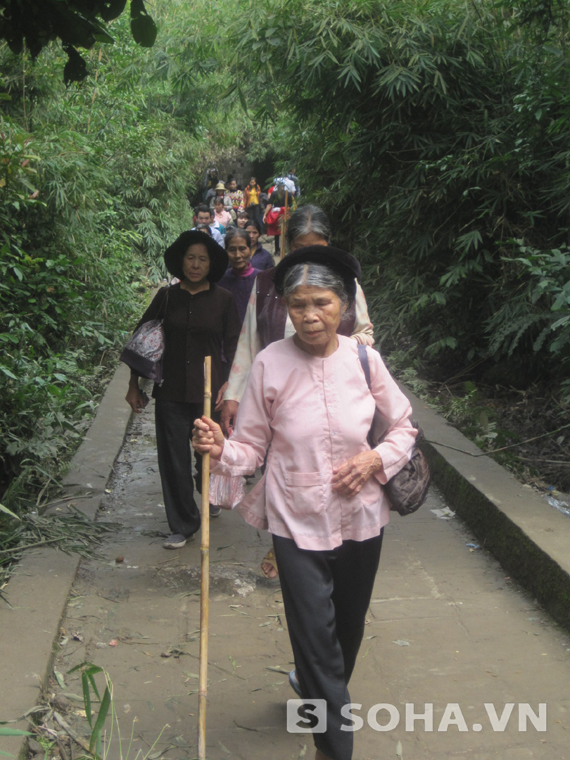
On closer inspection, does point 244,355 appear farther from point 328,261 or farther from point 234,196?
point 234,196

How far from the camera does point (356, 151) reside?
29.9ft

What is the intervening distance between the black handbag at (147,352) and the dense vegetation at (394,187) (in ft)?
2.42

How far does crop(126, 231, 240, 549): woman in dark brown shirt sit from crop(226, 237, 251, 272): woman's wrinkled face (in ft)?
4.80

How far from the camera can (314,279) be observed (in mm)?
2740

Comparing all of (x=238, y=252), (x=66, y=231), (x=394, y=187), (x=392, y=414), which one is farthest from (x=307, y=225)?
(x=66, y=231)

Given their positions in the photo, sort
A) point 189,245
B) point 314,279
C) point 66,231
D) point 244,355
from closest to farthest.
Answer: point 314,279
point 244,355
point 189,245
point 66,231

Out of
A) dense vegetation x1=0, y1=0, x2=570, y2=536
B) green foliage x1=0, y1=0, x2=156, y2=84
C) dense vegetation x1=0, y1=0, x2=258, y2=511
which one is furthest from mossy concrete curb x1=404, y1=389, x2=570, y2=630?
green foliage x1=0, y1=0, x2=156, y2=84

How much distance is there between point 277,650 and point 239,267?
11.0 ft

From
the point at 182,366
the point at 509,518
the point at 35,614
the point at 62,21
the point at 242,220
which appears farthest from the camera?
the point at 242,220

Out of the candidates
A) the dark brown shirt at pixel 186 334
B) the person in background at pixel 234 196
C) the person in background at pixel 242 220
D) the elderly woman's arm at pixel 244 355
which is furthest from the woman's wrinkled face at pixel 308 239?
the person in background at pixel 234 196

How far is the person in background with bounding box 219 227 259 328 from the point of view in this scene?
6281 millimetres

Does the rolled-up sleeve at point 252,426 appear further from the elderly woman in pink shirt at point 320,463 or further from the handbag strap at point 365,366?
the handbag strap at point 365,366

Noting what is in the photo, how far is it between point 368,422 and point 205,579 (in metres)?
0.74

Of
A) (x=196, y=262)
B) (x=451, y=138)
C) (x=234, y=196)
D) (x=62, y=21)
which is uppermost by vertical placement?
(x=234, y=196)
